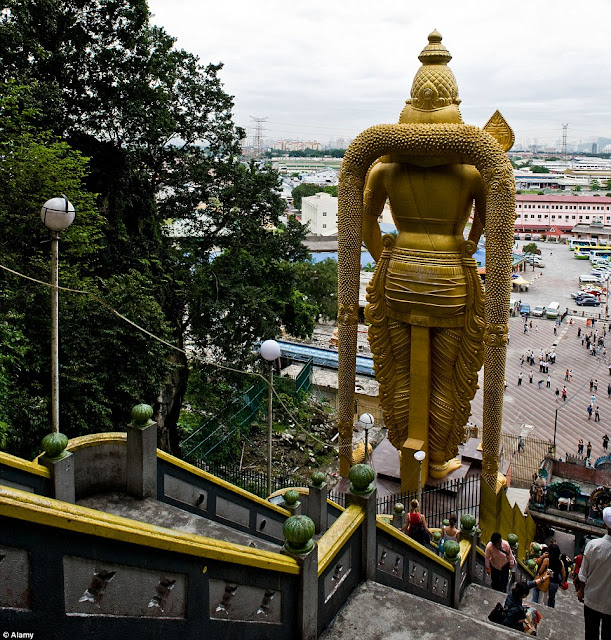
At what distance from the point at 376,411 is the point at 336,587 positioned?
1750 cm

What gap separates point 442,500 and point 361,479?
24.2 feet

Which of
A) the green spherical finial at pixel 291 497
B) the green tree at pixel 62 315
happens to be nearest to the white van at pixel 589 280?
the green tree at pixel 62 315

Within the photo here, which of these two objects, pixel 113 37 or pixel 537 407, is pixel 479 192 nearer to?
pixel 113 37

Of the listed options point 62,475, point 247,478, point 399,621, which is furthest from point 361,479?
point 247,478

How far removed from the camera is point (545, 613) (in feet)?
25.0

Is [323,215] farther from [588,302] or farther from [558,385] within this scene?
[558,385]

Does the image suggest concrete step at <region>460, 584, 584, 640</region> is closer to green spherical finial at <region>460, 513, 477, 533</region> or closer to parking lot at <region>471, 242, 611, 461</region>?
green spherical finial at <region>460, 513, 477, 533</region>

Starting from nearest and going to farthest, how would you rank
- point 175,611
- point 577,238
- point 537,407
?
point 175,611
point 537,407
point 577,238

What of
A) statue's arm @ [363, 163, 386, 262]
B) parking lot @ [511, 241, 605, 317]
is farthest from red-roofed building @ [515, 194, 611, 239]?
statue's arm @ [363, 163, 386, 262]

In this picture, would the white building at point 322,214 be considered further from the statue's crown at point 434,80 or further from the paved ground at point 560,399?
the statue's crown at point 434,80

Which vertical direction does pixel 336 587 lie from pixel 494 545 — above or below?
above

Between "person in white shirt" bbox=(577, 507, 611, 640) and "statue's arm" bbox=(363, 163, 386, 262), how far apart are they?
7355mm

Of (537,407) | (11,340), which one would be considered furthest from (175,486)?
(537,407)

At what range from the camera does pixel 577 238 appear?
256 ft
